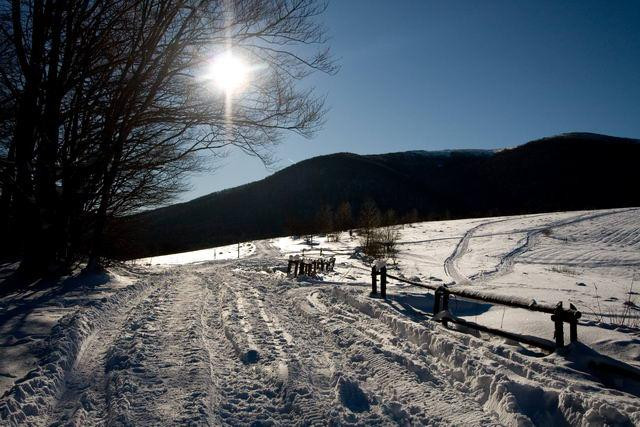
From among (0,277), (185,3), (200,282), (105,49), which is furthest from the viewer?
(200,282)

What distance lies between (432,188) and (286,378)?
4705 inches

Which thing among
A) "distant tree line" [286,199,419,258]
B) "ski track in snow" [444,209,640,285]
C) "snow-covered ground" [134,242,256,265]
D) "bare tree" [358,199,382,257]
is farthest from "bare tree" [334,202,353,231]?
"ski track in snow" [444,209,640,285]

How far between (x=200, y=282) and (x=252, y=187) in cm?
10978

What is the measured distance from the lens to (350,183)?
118 m

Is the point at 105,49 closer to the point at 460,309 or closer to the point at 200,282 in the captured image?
the point at 200,282

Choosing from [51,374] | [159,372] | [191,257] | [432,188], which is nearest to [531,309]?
[159,372]

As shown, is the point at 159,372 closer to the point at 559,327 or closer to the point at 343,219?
the point at 559,327

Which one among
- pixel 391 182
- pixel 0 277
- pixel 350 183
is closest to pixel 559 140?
pixel 391 182

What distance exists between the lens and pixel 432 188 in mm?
117688

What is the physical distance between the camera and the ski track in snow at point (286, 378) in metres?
3.38

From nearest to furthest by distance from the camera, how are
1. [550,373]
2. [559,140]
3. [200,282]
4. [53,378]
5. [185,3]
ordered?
1. [53,378]
2. [550,373]
3. [185,3]
4. [200,282]
5. [559,140]

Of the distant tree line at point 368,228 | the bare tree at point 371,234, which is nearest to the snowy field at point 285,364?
the bare tree at point 371,234

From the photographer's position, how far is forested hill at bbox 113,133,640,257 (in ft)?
287

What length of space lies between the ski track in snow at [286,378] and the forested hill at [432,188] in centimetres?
7418
